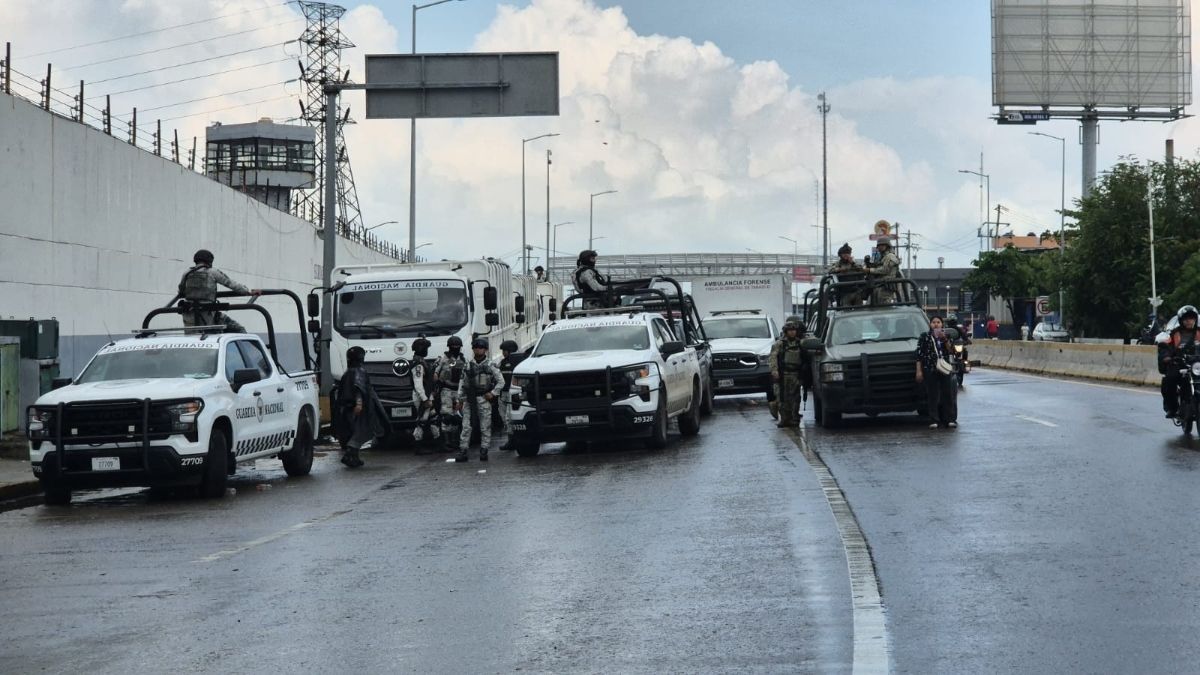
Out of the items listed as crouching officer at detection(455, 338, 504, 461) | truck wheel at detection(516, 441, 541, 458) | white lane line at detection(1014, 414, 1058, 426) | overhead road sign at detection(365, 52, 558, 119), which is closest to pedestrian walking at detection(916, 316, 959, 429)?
white lane line at detection(1014, 414, 1058, 426)

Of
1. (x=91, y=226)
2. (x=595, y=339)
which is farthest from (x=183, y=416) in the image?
(x=91, y=226)

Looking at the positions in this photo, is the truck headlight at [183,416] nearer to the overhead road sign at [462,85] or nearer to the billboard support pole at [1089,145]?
the overhead road sign at [462,85]

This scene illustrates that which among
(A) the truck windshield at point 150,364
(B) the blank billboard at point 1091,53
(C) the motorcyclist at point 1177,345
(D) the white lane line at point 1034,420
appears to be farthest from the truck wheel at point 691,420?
(B) the blank billboard at point 1091,53

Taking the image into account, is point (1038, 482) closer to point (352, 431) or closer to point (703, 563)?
point (703, 563)

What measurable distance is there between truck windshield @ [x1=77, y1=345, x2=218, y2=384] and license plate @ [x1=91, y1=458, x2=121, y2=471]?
138 centimetres

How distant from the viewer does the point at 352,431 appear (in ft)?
70.2

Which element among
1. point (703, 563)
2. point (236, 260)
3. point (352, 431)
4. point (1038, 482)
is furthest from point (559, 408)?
point (236, 260)

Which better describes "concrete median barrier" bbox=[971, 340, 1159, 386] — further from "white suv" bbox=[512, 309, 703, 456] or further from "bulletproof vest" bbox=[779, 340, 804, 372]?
"white suv" bbox=[512, 309, 703, 456]

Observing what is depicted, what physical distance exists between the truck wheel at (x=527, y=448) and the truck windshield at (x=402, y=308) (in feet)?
12.0

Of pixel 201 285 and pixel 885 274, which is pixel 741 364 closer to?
pixel 885 274

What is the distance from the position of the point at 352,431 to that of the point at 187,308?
2648mm

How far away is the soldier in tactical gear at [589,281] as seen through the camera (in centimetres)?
2758

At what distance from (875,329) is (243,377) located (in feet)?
33.9

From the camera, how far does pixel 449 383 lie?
22359 millimetres
